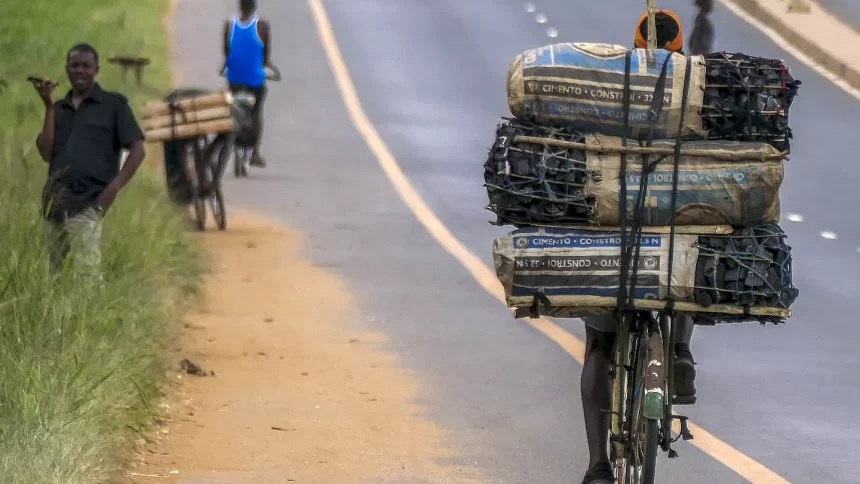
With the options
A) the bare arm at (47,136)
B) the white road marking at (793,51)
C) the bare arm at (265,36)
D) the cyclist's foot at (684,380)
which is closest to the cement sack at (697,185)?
the cyclist's foot at (684,380)

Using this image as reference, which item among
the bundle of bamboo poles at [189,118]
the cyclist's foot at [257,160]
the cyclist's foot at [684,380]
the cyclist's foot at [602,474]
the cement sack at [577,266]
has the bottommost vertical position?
the cyclist's foot at [257,160]

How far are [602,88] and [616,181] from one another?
0.30 meters

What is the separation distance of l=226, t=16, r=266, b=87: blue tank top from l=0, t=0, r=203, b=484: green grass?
14.0ft

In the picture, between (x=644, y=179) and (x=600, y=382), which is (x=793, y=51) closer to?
(x=600, y=382)

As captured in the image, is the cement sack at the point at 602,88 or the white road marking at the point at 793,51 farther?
the white road marking at the point at 793,51

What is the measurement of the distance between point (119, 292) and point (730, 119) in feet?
15.2

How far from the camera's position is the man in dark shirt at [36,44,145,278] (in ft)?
29.9

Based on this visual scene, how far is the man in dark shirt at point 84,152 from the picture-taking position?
9.12 m

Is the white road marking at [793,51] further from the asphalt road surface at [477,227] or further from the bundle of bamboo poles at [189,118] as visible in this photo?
the bundle of bamboo poles at [189,118]

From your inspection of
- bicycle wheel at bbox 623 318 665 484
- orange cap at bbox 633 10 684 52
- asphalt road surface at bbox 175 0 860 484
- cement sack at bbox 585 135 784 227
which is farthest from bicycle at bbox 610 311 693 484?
asphalt road surface at bbox 175 0 860 484

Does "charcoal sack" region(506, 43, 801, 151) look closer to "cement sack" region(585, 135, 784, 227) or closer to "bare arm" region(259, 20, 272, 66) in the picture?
"cement sack" region(585, 135, 784, 227)

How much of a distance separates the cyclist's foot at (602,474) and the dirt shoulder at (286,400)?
1426 millimetres

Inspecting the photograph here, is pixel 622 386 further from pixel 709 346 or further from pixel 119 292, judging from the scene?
pixel 709 346

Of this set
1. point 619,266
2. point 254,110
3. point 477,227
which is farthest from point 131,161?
point 254,110
